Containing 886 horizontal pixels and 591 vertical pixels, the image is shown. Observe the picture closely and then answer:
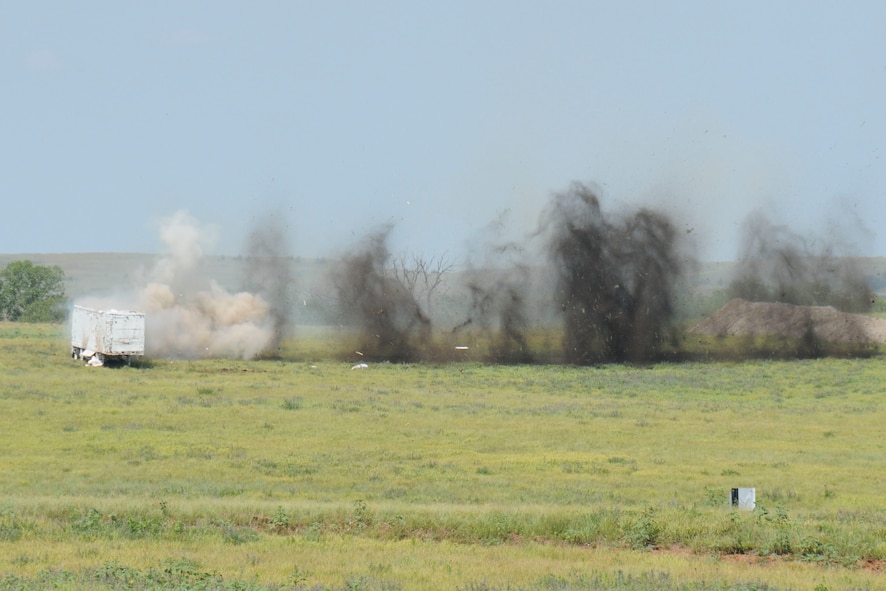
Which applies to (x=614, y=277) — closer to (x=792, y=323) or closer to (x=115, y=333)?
(x=792, y=323)

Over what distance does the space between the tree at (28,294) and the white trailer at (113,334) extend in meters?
60.4

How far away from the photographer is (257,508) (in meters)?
19.5

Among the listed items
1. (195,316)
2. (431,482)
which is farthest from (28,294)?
(431,482)

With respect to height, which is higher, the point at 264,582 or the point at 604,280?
the point at 604,280

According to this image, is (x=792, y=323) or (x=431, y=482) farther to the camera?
(x=792, y=323)

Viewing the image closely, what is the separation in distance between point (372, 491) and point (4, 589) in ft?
38.7

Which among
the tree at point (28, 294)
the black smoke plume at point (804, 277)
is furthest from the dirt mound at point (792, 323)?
the tree at point (28, 294)

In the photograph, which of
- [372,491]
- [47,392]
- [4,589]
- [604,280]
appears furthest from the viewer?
[604,280]

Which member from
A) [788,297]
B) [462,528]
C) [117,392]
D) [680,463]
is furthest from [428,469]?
[788,297]

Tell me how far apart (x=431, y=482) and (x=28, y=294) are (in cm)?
10141

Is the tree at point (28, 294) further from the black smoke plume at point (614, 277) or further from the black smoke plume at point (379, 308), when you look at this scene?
the black smoke plume at point (614, 277)

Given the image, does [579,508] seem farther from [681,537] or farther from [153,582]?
[153,582]

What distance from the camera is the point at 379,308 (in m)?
68.3

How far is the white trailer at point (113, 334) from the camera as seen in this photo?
179 feet
